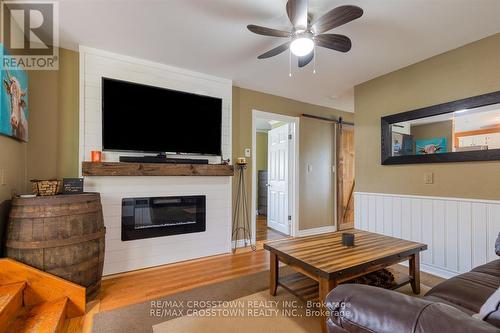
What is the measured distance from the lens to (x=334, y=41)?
6.36 feet

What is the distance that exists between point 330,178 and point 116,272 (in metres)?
3.71

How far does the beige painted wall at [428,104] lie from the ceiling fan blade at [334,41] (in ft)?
4.52

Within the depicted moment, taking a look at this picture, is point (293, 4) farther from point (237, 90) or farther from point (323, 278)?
point (237, 90)

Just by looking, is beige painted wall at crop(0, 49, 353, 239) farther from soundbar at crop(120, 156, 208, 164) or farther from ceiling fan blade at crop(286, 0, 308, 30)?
ceiling fan blade at crop(286, 0, 308, 30)

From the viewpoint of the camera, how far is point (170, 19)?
2020 millimetres

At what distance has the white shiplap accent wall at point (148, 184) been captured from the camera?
97.7 inches

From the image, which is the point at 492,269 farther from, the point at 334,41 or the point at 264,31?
the point at 264,31

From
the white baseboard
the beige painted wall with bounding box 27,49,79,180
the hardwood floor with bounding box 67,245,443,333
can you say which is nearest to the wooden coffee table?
the hardwood floor with bounding box 67,245,443,333

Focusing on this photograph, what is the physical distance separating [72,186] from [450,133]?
12.5 ft

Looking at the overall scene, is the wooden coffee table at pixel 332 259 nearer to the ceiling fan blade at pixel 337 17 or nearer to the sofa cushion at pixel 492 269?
the sofa cushion at pixel 492 269

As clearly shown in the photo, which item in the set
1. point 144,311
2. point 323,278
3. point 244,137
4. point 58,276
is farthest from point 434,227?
point 58,276

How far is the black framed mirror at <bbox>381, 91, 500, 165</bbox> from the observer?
2.23 meters

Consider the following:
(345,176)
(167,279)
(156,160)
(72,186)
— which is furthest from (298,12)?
(345,176)

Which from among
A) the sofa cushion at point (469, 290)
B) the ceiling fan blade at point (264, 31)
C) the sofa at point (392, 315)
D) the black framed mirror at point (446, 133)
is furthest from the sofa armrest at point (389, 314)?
the black framed mirror at point (446, 133)
